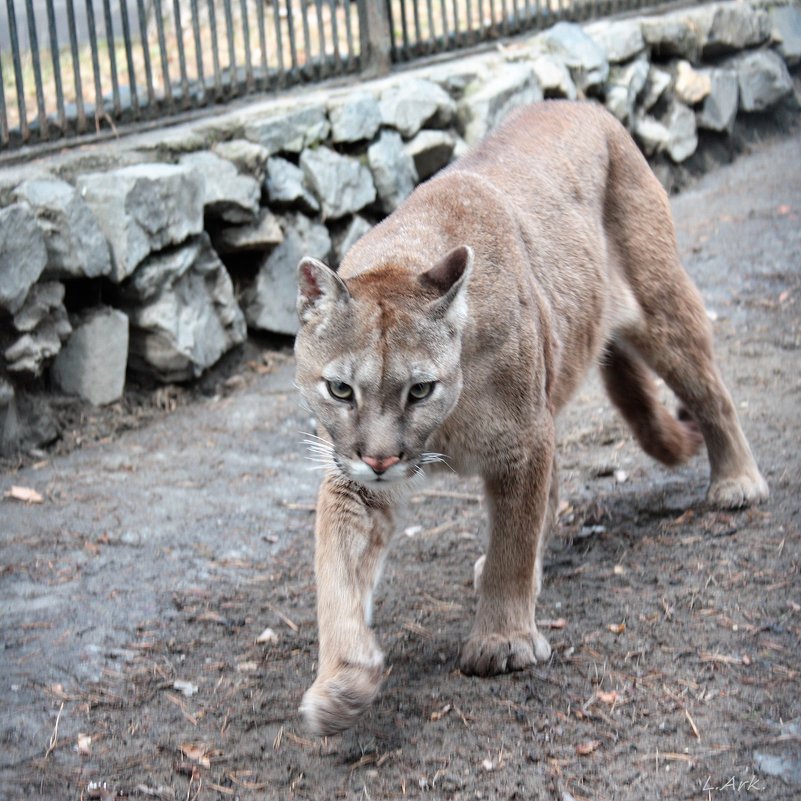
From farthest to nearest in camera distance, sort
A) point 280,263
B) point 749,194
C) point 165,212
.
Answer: point 749,194 < point 280,263 < point 165,212

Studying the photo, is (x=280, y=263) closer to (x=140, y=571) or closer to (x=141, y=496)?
(x=141, y=496)

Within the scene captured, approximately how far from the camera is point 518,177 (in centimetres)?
447

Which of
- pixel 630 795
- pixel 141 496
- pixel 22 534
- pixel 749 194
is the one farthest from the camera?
pixel 749 194

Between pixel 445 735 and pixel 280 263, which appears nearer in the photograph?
pixel 445 735

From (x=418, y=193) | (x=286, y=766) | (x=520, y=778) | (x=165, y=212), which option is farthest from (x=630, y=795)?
(x=165, y=212)

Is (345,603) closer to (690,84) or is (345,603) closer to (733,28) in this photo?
(690,84)

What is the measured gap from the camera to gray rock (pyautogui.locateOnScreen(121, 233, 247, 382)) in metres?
6.21

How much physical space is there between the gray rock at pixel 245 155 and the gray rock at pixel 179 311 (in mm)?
477

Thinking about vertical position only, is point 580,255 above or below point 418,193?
below

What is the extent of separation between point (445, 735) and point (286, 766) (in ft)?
1.48

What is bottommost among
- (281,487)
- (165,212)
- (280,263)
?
(281,487)

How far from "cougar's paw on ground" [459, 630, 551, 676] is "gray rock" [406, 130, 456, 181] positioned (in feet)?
15.1

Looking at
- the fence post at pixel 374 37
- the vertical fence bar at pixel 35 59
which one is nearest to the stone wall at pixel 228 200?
the fence post at pixel 374 37

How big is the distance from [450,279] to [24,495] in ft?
8.77
